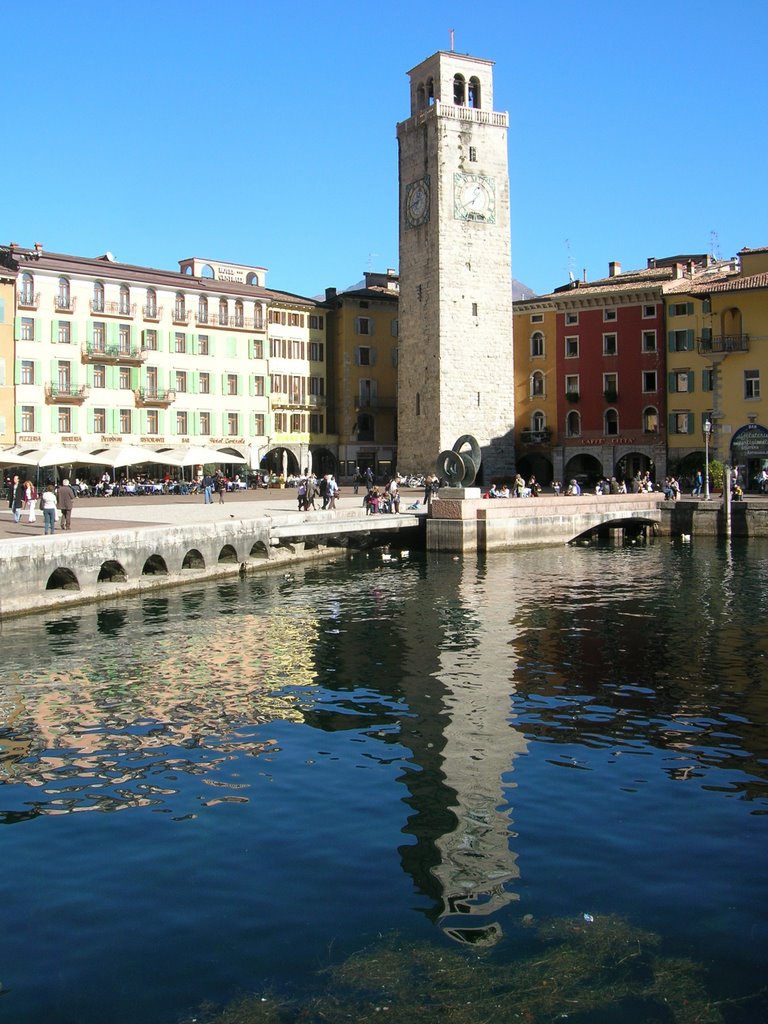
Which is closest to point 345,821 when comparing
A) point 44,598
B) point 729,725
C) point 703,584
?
point 729,725

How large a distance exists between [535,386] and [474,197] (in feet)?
39.3

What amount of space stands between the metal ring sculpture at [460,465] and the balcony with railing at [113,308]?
24453 mm

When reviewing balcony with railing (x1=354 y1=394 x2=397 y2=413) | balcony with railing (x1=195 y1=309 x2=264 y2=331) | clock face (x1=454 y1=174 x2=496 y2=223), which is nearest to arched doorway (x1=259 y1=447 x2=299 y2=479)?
balcony with railing (x1=354 y1=394 x2=397 y2=413)

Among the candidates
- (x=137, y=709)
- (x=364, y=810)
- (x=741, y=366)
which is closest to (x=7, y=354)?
(x=741, y=366)

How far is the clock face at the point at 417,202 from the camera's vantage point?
2518 inches

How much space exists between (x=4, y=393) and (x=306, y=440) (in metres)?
21.3

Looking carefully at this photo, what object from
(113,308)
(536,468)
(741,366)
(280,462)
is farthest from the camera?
(280,462)

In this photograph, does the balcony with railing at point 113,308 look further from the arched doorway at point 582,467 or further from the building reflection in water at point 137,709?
the building reflection in water at point 137,709

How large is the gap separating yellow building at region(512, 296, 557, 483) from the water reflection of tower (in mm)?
47136

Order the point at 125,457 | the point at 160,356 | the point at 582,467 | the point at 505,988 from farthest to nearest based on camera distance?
the point at 582,467, the point at 160,356, the point at 125,457, the point at 505,988

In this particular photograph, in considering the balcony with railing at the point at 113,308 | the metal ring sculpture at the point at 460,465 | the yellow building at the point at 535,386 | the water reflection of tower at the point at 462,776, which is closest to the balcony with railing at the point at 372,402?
the yellow building at the point at 535,386

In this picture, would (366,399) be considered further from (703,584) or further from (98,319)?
(703,584)

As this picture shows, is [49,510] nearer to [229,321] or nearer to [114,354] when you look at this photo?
[114,354]

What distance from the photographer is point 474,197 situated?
211 feet
